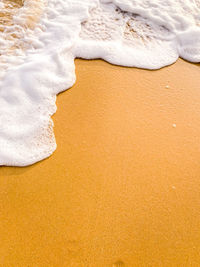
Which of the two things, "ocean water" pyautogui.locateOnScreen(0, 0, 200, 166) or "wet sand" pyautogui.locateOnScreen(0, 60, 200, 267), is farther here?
"ocean water" pyautogui.locateOnScreen(0, 0, 200, 166)

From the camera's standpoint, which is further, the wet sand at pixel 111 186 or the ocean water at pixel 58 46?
the ocean water at pixel 58 46

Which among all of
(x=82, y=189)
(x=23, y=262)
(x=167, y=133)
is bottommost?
(x=23, y=262)

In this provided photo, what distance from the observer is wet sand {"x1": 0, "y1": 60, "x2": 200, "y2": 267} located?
1096 millimetres

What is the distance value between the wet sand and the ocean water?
123 millimetres

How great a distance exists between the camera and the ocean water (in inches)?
57.6

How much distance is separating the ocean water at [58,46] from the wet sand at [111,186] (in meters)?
0.12

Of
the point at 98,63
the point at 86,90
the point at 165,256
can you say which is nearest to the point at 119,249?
the point at 165,256

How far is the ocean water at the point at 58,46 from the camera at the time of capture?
57.6 inches

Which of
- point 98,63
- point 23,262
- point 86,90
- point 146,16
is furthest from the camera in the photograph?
point 146,16

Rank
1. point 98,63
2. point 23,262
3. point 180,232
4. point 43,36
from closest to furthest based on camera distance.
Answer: point 23,262 < point 180,232 < point 98,63 < point 43,36

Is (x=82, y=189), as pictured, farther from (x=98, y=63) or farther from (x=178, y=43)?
(x=178, y=43)

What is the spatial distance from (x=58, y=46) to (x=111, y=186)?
123 cm

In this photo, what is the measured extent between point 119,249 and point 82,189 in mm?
329

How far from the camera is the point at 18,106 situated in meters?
1.55
